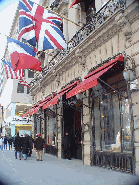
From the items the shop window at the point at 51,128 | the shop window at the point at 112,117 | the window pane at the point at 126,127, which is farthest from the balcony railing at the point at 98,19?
the shop window at the point at 51,128

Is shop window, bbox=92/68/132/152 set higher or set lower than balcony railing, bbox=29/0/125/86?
lower

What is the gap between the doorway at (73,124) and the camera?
16422 mm

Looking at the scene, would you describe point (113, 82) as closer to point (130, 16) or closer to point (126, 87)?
point (126, 87)

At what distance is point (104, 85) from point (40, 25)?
4.71 metres

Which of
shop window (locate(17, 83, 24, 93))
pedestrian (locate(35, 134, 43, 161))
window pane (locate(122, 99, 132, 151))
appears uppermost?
shop window (locate(17, 83, 24, 93))

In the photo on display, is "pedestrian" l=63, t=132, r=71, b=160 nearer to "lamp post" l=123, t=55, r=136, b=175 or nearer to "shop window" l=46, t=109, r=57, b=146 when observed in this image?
"shop window" l=46, t=109, r=57, b=146

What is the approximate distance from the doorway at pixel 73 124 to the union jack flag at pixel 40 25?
17.1 feet

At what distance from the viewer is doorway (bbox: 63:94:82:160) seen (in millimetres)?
16422

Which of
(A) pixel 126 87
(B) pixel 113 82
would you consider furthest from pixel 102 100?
(A) pixel 126 87

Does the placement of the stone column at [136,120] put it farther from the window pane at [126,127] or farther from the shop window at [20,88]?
the shop window at [20,88]

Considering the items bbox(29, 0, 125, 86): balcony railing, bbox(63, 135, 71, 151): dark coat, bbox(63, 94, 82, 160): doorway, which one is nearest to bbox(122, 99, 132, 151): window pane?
bbox(29, 0, 125, 86): balcony railing

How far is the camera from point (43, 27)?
12539mm

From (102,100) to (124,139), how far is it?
2724 mm

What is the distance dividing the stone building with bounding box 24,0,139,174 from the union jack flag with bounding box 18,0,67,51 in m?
1.78
